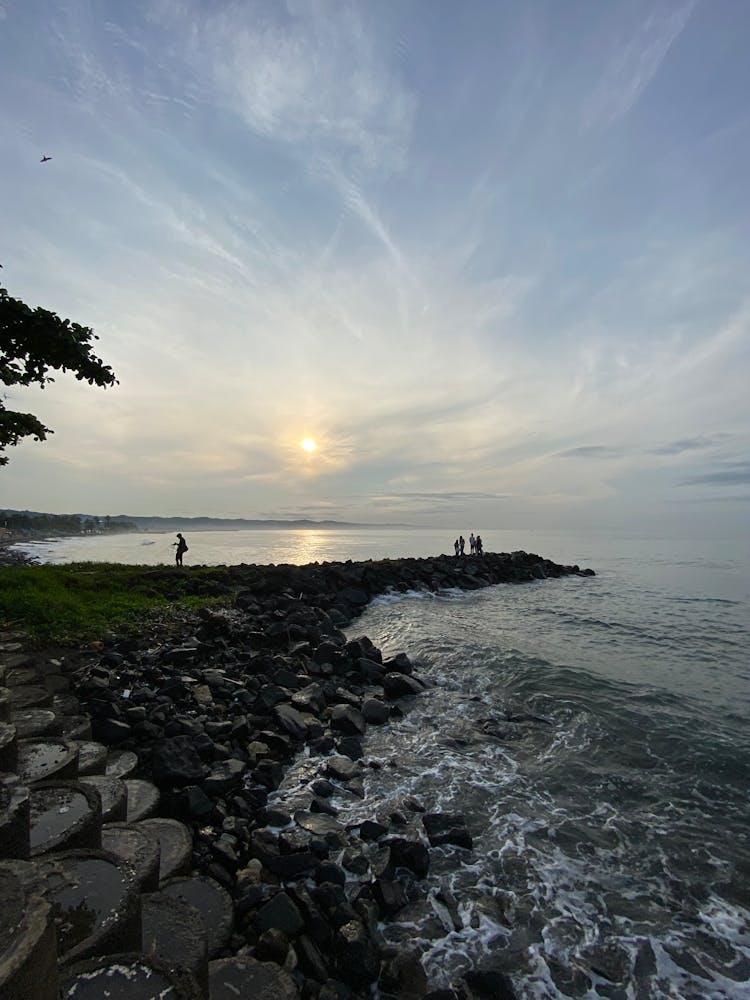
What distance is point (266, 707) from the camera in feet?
37.2

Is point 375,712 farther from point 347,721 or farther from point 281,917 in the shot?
point 281,917

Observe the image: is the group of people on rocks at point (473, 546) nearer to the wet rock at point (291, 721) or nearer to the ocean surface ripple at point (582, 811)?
the ocean surface ripple at point (582, 811)

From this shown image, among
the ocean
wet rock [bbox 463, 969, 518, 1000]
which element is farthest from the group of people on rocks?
wet rock [bbox 463, 969, 518, 1000]

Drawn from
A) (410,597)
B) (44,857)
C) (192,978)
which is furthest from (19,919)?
(410,597)

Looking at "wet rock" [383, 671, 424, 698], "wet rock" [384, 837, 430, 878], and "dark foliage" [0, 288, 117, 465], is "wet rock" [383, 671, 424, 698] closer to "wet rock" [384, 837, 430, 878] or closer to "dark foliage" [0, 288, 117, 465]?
"wet rock" [384, 837, 430, 878]

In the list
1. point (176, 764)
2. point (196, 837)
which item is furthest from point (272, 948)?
point (176, 764)

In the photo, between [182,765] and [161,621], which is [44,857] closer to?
[182,765]

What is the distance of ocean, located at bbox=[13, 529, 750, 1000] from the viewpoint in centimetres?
567

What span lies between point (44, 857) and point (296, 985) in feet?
8.74

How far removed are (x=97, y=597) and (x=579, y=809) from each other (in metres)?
19.2

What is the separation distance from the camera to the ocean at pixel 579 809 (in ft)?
18.6

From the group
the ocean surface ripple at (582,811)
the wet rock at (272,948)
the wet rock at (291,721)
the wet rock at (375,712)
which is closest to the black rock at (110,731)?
the wet rock at (291,721)

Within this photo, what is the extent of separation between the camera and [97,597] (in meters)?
20.1

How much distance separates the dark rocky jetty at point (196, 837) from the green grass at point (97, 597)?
76.5 inches
